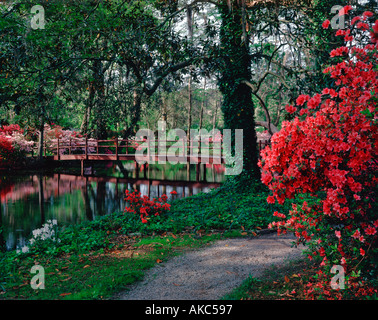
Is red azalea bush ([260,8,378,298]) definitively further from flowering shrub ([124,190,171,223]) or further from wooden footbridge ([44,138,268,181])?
wooden footbridge ([44,138,268,181])

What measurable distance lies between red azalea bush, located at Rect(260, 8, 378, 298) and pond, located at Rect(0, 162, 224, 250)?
7.66m

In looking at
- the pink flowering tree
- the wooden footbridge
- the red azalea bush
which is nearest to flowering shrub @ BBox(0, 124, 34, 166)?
the wooden footbridge

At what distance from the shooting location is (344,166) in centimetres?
338

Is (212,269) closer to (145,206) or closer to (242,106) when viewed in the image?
(145,206)

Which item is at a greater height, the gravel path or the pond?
the gravel path

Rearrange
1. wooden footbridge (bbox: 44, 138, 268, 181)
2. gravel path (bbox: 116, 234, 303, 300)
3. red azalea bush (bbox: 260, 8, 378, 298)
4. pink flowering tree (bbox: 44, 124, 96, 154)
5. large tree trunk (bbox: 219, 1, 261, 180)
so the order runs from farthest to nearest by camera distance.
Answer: pink flowering tree (bbox: 44, 124, 96, 154) < wooden footbridge (bbox: 44, 138, 268, 181) < large tree trunk (bbox: 219, 1, 261, 180) < gravel path (bbox: 116, 234, 303, 300) < red azalea bush (bbox: 260, 8, 378, 298)

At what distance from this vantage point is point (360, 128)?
10.4ft

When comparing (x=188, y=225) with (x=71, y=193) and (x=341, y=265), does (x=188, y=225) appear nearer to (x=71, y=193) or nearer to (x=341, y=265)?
(x=341, y=265)

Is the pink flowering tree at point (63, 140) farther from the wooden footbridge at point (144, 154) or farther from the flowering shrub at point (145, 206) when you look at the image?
the flowering shrub at point (145, 206)

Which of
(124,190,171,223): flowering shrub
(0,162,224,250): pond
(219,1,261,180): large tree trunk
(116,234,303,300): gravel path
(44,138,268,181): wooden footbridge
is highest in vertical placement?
(219,1,261,180): large tree trunk

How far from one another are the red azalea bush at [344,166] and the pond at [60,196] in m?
7.66

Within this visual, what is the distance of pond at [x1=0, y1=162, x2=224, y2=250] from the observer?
35.8ft

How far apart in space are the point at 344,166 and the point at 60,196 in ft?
47.9

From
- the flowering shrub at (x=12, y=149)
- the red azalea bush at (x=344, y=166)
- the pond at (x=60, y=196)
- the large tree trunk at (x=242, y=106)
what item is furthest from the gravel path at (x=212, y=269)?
the flowering shrub at (x=12, y=149)
